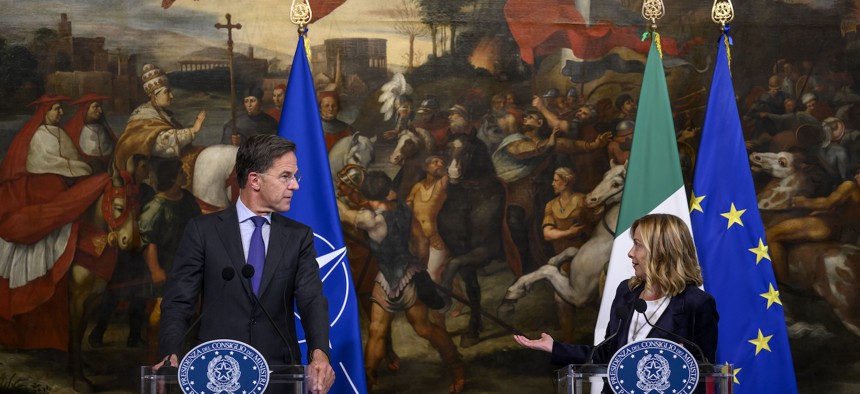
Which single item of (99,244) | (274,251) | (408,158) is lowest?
(274,251)

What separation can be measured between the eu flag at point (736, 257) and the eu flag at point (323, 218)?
227cm

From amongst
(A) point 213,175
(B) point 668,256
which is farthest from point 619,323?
(A) point 213,175

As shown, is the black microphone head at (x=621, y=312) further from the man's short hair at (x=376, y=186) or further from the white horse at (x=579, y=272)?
the man's short hair at (x=376, y=186)

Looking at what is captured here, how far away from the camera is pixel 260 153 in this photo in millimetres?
4723

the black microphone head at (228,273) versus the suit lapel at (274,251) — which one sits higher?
the suit lapel at (274,251)

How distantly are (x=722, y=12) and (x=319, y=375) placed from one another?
4268mm

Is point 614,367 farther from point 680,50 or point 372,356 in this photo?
point 680,50

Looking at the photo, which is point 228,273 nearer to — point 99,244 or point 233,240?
A: point 233,240

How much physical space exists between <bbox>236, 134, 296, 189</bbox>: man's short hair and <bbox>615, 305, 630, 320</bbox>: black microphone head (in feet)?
5.33

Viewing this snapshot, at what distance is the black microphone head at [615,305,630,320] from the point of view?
4.59 meters

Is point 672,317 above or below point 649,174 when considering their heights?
below

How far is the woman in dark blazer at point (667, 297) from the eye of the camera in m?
4.77

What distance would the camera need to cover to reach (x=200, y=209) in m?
7.29

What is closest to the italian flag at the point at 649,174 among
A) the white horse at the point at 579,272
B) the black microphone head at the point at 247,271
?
the white horse at the point at 579,272
